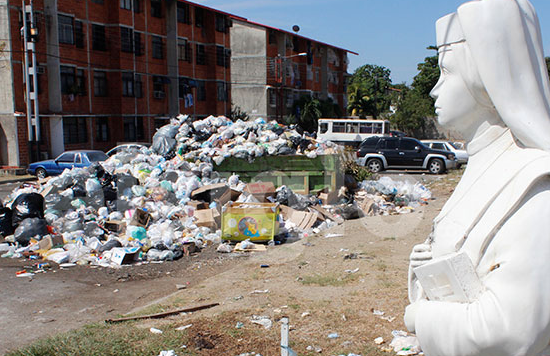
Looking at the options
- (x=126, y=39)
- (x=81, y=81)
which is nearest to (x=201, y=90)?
(x=126, y=39)

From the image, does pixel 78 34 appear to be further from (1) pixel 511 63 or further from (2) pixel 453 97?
(1) pixel 511 63

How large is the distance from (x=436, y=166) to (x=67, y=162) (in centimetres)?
1342

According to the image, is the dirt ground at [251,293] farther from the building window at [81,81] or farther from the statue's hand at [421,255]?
the building window at [81,81]

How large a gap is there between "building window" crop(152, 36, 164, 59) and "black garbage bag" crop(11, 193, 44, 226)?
2156cm

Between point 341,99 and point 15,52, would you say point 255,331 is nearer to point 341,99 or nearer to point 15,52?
point 15,52

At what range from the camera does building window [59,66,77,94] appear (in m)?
23.8

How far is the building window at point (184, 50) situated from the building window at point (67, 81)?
27.0 feet

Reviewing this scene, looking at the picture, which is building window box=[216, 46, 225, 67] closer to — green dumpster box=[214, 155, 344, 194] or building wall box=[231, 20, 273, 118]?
building wall box=[231, 20, 273, 118]

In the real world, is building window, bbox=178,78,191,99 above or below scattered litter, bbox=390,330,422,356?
above

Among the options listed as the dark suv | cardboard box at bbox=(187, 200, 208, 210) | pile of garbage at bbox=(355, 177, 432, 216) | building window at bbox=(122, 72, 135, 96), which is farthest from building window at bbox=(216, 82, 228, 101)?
cardboard box at bbox=(187, 200, 208, 210)

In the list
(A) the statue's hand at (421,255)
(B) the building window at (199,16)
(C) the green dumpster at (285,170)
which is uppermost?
(B) the building window at (199,16)

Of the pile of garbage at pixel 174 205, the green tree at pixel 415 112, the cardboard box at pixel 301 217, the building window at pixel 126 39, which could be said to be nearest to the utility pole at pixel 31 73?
the building window at pixel 126 39

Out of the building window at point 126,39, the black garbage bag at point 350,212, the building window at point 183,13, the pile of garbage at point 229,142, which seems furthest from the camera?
the building window at point 183,13

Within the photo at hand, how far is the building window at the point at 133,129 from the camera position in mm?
27562
